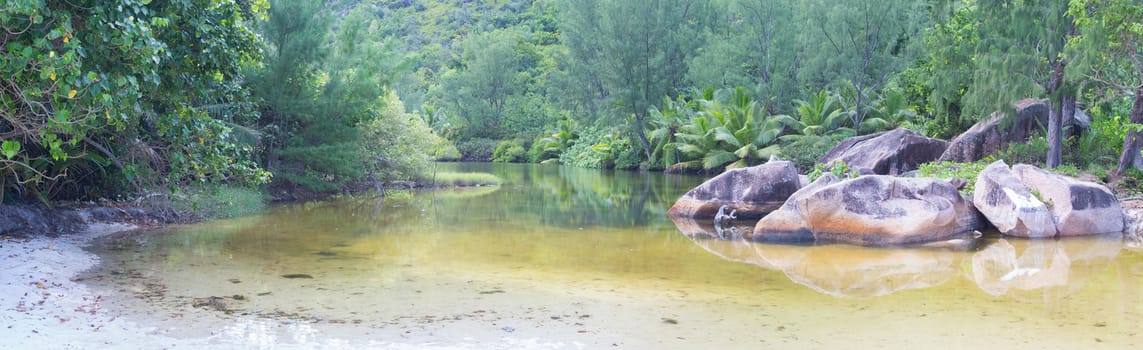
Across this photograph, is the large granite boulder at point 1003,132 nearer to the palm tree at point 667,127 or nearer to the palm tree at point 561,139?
the palm tree at point 667,127

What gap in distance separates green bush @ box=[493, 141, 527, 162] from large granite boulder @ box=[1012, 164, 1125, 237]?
139 ft

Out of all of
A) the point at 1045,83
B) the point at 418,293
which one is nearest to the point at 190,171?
the point at 418,293

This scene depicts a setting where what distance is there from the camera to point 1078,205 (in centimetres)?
1295

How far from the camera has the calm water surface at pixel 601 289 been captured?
677cm

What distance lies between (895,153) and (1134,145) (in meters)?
5.48

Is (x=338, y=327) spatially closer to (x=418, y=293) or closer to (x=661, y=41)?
(x=418, y=293)

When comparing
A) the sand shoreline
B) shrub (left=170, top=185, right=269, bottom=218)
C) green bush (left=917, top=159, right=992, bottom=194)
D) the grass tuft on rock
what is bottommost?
the sand shoreline

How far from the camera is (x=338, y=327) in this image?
689 cm

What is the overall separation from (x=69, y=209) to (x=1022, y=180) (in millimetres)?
14173

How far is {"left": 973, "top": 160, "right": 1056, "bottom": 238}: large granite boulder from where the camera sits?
42.0 ft

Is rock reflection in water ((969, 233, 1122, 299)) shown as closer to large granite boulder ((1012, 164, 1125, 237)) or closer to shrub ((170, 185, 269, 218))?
large granite boulder ((1012, 164, 1125, 237))

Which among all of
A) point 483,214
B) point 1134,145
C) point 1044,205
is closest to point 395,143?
point 483,214

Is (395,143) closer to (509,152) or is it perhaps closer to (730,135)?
(730,135)

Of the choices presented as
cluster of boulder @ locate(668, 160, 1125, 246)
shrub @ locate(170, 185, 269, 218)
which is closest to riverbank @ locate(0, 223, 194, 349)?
shrub @ locate(170, 185, 269, 218)
